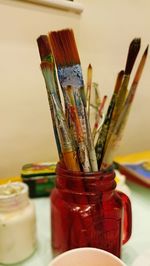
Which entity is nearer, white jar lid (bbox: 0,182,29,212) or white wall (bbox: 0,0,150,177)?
white jar lid (bbox: 0,182,29,212)

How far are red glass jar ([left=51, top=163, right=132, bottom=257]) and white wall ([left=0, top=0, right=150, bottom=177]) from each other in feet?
0.95

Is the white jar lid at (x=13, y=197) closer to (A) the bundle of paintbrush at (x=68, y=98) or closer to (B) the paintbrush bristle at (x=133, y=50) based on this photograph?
(A) the bundle of paintbrush at (x=68, y=98)

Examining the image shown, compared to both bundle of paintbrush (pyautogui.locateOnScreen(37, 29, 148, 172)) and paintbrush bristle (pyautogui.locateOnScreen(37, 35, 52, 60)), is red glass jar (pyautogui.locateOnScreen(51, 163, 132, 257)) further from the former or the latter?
paintbrush bristle (pyautogui.locateOnScreen(37, 35, 52, 60))

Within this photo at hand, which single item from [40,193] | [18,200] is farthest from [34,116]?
[18,200]

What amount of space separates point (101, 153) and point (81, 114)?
5 cm

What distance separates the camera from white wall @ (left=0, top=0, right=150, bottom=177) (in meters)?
0.50

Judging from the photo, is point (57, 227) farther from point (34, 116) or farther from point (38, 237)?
point (34, 116)

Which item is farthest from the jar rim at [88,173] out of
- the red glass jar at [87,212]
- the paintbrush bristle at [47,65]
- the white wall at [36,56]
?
the white wall at [36,56]

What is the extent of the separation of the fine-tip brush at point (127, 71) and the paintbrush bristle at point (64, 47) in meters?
0.06

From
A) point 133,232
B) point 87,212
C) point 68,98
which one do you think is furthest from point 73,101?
point 133,232

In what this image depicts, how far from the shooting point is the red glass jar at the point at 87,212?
0.25m

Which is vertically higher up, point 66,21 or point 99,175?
point 66,21

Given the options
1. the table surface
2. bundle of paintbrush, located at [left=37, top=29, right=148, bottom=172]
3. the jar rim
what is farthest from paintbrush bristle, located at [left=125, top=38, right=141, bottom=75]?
the table surface

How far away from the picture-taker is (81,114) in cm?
26
